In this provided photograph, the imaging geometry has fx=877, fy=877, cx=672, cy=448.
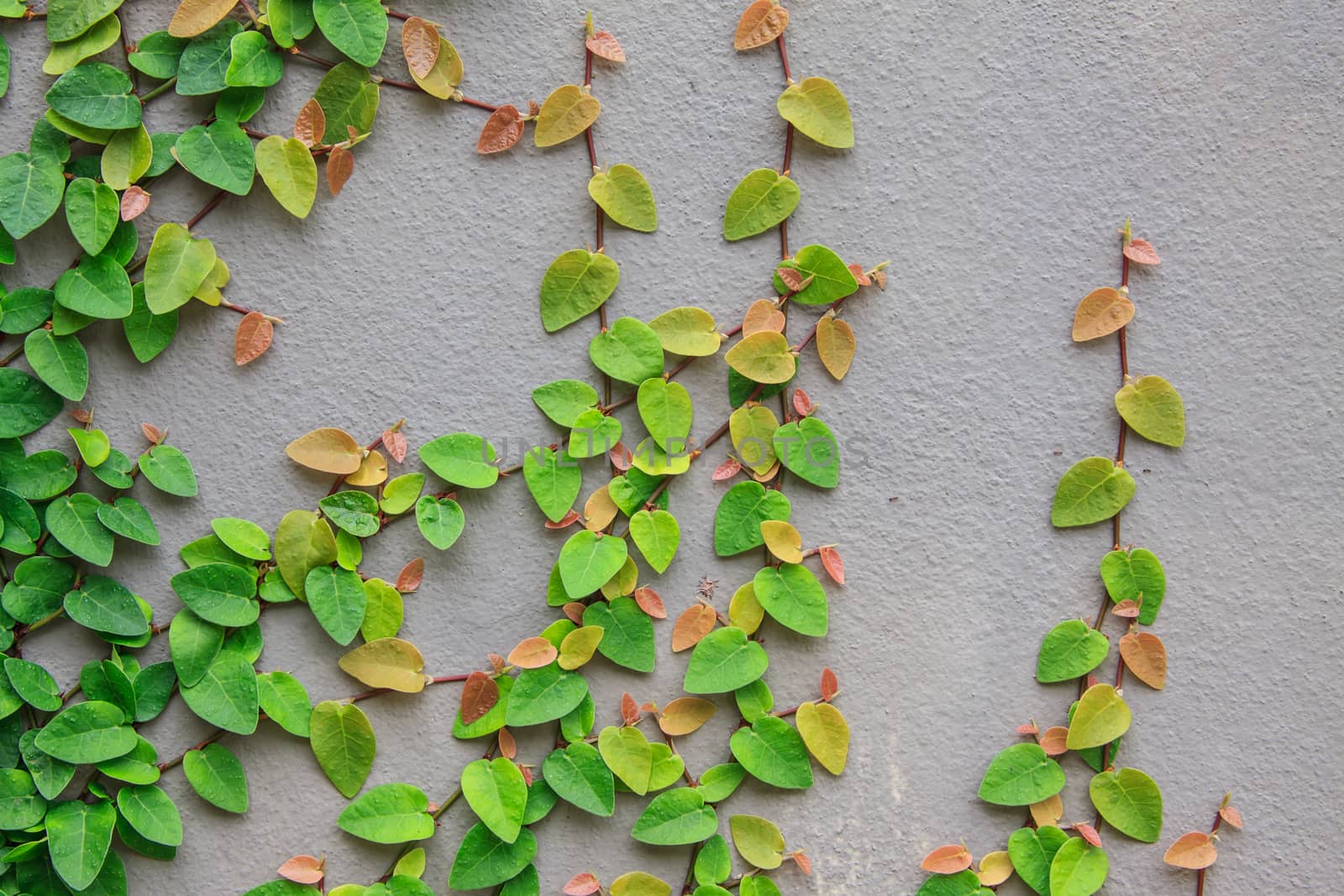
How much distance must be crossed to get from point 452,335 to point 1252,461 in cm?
97

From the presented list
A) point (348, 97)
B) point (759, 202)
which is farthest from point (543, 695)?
point (348, 97)

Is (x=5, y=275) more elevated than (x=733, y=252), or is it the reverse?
(x=733, y=252)

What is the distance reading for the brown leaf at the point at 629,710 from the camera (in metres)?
1.03

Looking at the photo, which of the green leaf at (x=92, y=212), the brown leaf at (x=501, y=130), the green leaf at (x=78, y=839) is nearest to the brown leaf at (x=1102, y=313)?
the brown leaf at (x=501, y=130)

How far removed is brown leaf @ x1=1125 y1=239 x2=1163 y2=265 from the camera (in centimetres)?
101

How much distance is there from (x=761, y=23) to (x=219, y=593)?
2.98 ft

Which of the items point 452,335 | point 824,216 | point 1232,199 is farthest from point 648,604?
point 1232,199

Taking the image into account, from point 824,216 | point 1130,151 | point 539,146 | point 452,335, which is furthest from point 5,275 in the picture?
point 1130,151

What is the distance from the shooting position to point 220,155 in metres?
0.99

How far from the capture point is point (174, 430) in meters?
1.04

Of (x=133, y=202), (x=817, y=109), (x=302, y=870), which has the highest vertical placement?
(x=817, y=109)

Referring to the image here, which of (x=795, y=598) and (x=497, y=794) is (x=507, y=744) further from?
(x=795, y=598)

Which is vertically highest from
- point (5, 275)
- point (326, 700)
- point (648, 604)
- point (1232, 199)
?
point (1232, 199)

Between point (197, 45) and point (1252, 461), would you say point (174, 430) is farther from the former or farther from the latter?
point (1252, 461)
